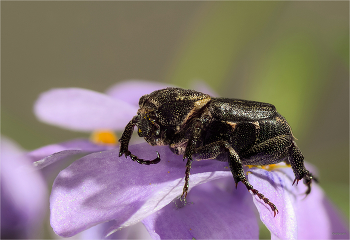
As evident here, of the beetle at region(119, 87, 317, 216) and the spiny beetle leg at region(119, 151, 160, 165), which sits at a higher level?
the beetle at region(119, 87, 317, 216)

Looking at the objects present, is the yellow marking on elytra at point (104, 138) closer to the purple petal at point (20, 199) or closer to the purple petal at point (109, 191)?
the purple petal at point (20, 199)

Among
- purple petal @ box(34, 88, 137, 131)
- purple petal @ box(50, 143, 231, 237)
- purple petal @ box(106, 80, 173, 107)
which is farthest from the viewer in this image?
purple petal @ box(106, 80, 173, 107)

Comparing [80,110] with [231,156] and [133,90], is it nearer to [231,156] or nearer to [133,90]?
[133,90]

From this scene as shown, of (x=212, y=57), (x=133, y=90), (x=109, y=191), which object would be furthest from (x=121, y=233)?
(x=212, y=57)

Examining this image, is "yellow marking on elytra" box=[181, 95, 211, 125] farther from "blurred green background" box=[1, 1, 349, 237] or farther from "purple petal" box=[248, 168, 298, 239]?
"blurred green background" box=[1, 1, 349, 237]

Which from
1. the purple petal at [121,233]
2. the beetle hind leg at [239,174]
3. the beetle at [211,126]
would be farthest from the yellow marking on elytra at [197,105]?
the purple petal at [121,233]

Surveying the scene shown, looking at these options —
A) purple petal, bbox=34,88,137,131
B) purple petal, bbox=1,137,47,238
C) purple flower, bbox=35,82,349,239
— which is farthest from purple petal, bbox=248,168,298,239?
purple petal, bbox=1,137,47,238
